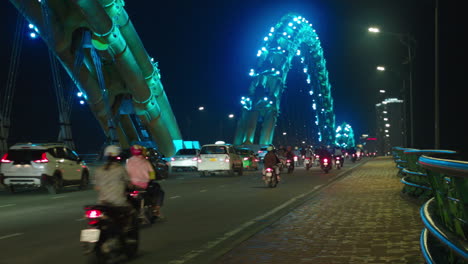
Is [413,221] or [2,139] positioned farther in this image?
[2,139]

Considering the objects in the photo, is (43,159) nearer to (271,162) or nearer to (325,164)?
(271,162)

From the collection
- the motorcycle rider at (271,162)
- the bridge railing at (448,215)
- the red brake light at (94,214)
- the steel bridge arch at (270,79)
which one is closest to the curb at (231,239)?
the red brake light at (94,214)

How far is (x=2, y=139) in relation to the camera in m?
32.7

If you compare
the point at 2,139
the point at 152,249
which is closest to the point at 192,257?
the point at 152,249

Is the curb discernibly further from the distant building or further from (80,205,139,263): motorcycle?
the distant building

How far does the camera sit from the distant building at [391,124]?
9425 cm

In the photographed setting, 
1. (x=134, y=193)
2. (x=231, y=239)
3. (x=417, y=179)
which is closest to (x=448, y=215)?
(x=231, y=239)

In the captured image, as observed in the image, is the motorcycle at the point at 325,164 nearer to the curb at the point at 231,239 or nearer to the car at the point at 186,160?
the car at the point at 186,160

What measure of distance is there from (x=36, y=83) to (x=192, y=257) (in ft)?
208

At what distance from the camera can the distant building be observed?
9425 cm

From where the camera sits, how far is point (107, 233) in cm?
878

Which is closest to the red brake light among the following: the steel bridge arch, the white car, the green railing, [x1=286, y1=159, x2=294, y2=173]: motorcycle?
the green railing

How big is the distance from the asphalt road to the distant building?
1625 inches

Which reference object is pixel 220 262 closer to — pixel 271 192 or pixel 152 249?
pixel 152 249
